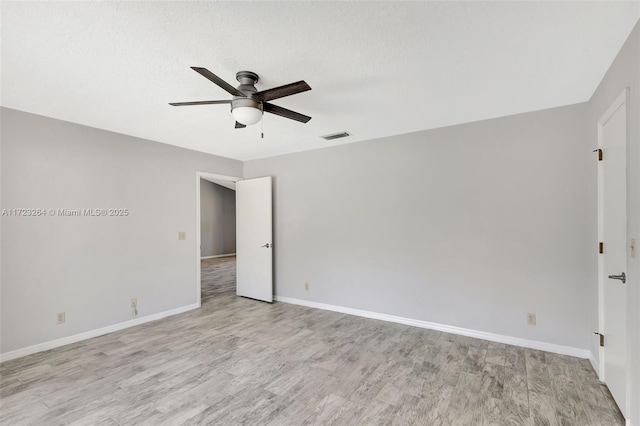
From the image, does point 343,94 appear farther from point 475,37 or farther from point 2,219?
point 2,219

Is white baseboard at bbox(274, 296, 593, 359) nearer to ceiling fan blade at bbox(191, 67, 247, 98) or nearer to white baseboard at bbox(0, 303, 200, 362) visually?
white baseboard at bbox(0, 303, 200, 362)

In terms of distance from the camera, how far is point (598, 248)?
96.0 inches

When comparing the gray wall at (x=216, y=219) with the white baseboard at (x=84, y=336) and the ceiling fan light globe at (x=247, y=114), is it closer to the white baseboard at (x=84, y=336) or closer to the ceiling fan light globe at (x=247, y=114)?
the white baseboard at (x=84, y=336)

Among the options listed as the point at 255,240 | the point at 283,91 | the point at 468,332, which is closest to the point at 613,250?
the point at 468,332

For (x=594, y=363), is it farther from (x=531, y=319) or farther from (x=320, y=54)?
(x=320, y=54)

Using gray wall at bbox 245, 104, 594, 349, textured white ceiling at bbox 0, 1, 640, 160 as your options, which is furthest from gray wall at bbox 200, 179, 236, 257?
textured white ceiling at bbox 0, 1, 640, 160

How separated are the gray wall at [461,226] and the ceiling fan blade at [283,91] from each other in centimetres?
221

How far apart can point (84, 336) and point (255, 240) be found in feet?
8.34

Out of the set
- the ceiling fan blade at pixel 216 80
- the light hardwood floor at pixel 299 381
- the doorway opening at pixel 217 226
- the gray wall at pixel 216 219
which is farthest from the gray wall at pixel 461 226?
the gray wall at pixel 216 219

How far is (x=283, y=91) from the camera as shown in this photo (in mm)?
2016

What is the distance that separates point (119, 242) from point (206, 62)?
2.85m

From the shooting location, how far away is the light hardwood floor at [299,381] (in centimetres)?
202

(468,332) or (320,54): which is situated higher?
(320,54)

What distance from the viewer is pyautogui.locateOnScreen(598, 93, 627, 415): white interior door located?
1.96 meters
